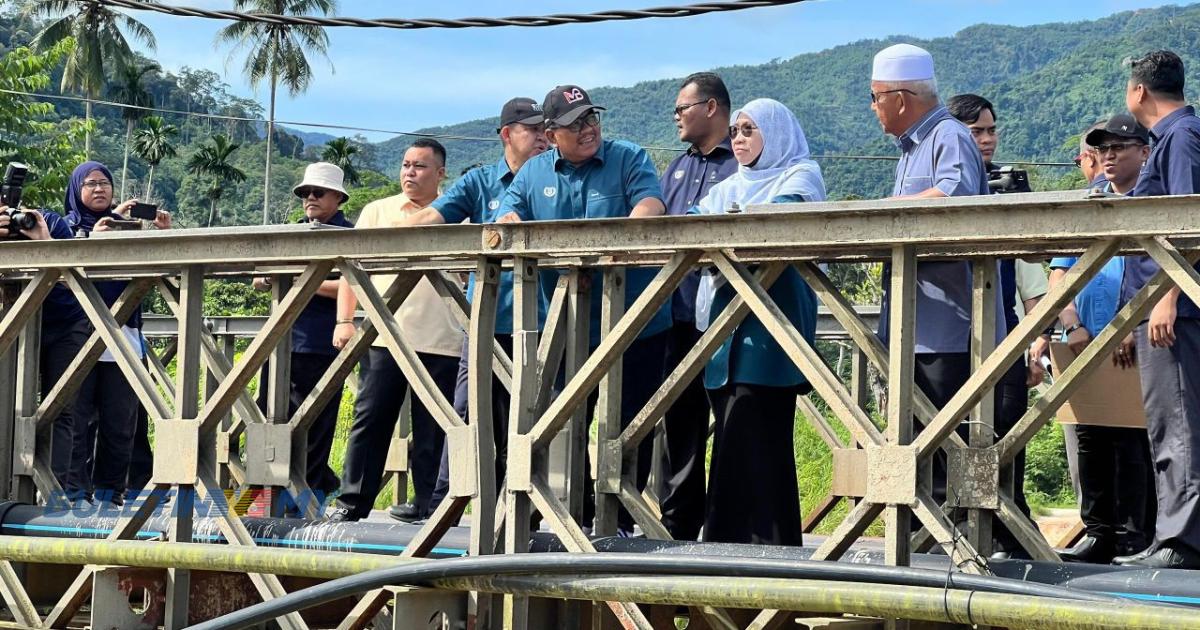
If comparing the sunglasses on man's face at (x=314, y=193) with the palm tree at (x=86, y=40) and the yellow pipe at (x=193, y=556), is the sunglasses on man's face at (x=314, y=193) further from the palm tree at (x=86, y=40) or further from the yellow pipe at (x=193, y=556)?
the palm tree at (x=86, y=40)

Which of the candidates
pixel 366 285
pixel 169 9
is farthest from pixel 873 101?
pixel 169 9

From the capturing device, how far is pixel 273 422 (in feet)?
23.0

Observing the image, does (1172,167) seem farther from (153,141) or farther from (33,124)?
(153,141)

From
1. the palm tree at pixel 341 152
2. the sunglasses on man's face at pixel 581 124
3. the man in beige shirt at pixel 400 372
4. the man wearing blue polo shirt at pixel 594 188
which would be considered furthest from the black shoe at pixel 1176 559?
the palm tree at pixel 341 152

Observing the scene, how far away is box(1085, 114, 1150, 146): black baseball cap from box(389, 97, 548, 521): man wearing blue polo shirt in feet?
7.39

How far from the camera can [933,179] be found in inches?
229

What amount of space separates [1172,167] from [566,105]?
2346 millimetres

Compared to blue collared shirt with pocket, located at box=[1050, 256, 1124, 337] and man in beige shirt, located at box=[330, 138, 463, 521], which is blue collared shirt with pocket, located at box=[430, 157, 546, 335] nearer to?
man in beige shirt, located at box=[330, 138, 463, 521]

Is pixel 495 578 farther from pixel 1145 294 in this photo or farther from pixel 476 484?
pixel 1145 294

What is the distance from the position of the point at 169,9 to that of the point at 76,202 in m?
1.13

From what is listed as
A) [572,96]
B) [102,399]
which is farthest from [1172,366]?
[102,399]

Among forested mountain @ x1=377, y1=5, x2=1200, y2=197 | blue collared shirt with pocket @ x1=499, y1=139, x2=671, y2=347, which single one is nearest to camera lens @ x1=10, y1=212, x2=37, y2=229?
blue collared shirt with pocket @ x1=499, y1=139, x2=671, y2=347

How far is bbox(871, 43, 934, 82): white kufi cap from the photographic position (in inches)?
234

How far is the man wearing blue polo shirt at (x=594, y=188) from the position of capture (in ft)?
21.4
